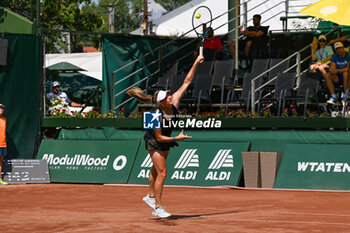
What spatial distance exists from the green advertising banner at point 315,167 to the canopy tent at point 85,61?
51.2 feet

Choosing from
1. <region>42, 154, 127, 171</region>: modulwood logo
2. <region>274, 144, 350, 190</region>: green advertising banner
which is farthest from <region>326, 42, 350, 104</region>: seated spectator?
<region>42, 154, 127, 171</region>: modulwood logo

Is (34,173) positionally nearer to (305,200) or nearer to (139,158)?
(139,158)

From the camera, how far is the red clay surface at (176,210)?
33.3 feet

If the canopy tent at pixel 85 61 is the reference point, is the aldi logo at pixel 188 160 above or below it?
below

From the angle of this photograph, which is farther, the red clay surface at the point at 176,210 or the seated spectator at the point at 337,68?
the seated spectator at the point at 337,68

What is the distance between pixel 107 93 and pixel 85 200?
660 centimetres

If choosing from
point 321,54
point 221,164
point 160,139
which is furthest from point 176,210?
point 321,54

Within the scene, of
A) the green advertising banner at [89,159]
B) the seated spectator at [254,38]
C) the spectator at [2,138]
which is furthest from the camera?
the seated spectator at [254,38]

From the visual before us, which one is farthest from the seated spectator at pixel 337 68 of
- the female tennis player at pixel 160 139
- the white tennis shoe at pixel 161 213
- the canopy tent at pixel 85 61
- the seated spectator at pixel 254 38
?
the canopy tent at pixel 85 61

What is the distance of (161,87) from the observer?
20.2 metres

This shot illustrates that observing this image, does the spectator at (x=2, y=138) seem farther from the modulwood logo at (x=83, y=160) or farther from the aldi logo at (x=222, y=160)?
the aldi logo at (x=222, y=160)

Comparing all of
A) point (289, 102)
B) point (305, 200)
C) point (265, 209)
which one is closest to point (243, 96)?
point (289, 102)

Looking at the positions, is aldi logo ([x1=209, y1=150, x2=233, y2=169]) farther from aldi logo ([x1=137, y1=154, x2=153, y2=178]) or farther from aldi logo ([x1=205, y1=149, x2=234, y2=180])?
aldi logo ([x1=137, y1=154, x2=153, y2=178])

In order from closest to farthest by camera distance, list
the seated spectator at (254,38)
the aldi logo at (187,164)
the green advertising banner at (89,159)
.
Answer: the aldi logo at (187,164) → the green advertising banner at (89,159) → the seated spectator at (254,38)
